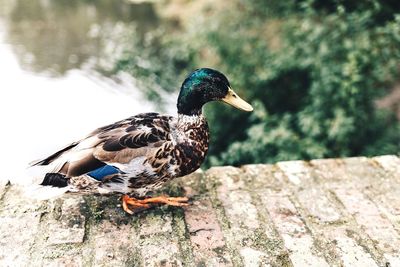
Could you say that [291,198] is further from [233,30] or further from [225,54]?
[233,30]

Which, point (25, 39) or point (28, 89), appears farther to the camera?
point (25, 39)

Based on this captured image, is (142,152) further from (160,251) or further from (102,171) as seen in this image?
(160,251)

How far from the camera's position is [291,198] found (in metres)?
2.69

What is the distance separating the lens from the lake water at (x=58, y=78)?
5.79m

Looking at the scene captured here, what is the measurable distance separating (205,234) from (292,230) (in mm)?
432

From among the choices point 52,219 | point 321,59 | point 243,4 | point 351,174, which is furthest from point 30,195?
point 243,4

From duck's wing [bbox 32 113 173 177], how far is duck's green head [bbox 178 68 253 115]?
0.53 ft

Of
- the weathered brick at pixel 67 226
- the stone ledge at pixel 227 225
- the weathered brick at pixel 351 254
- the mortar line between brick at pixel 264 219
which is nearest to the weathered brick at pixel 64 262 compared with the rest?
the stone ledge at pixel 227 225

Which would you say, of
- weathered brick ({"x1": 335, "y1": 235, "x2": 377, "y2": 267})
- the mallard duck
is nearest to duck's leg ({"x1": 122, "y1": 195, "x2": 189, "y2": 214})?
the mallard duck

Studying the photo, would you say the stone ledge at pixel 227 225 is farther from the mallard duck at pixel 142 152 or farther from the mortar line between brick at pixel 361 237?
the mallard duck at pixel 142 152

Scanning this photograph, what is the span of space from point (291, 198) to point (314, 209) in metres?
0.15

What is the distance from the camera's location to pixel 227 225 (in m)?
2.43

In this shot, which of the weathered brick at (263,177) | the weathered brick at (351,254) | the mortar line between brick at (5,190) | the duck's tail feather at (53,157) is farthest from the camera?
the weathered brick at (263,177)

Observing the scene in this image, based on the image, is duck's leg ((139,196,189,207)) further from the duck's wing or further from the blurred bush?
the blurred bush
